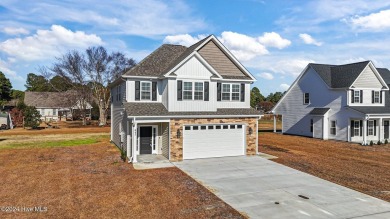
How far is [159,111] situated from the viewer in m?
17.6

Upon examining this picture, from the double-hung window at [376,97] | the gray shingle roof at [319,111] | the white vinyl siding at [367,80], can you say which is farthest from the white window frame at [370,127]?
the gray shingle roof at [319,111]

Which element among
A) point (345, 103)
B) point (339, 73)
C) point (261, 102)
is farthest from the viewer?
point (261, 102)

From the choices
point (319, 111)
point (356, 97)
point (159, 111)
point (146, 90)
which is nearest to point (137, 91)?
point (146, 90)

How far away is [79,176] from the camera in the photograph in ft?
45.4

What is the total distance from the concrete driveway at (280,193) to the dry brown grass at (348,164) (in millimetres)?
1073

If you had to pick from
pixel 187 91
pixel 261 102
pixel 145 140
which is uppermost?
pixel 261 102

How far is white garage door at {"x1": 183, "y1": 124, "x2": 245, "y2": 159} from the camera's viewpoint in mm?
18078

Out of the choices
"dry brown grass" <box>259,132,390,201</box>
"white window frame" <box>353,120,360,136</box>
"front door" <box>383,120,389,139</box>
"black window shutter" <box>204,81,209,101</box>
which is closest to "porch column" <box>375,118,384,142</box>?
"front door" <box>383,120,389,139</box>

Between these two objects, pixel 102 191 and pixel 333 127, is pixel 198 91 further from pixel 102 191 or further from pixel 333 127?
pixel 333 127

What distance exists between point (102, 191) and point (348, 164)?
15.0m

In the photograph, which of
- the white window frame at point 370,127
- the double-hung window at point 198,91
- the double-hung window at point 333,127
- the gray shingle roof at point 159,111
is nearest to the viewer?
the gray shingle roof at point 159,111

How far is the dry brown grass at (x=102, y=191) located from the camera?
9.13 m

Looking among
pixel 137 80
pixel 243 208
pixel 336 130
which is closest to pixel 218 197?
pixel 243 208

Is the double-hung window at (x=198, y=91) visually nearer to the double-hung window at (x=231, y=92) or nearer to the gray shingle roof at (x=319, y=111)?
the double-hung window at (x=231, y=92)
